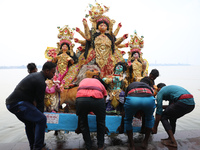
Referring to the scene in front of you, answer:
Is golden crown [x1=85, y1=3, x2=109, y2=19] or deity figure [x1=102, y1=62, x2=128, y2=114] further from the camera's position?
Answer: golden crown [x1=85, y1=3, x2=109, y2=19]

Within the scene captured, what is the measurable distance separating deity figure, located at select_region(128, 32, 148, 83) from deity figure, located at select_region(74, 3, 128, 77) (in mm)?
352

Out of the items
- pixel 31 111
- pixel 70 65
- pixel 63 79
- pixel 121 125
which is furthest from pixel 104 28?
pixel 31 111

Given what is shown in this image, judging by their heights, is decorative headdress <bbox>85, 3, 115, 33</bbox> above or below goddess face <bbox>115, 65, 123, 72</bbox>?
above

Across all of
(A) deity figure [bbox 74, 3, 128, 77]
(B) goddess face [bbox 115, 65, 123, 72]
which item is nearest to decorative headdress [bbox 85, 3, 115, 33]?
(A) deity figure [bbox 74, 3, 128, 77]

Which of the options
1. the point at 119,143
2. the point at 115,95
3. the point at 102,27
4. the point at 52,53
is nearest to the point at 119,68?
the point at 115,95

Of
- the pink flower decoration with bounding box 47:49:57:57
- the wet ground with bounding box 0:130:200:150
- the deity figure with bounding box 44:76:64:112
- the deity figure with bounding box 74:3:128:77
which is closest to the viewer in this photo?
the wet ground with bounding box 0:130:200:150

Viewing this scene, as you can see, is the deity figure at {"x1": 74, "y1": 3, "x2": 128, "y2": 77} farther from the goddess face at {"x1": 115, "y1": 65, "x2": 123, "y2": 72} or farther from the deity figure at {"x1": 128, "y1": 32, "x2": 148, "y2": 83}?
the goddess face at {"x1": 115, "y1": 65, "x2": 123, "y2": 72}

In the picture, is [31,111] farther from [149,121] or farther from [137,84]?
[149,121]

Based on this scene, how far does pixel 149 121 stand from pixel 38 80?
2.14m

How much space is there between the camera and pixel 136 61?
5.23 meters

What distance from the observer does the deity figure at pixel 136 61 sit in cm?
511

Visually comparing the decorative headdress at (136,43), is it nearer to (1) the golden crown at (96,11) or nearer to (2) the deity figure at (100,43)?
(2) the deity figure at (100,43)

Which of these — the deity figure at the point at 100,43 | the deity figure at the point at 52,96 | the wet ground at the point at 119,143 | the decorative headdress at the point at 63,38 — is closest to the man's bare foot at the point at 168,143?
the wet ground at the point at 119,143

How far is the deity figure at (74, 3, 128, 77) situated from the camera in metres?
4.89
